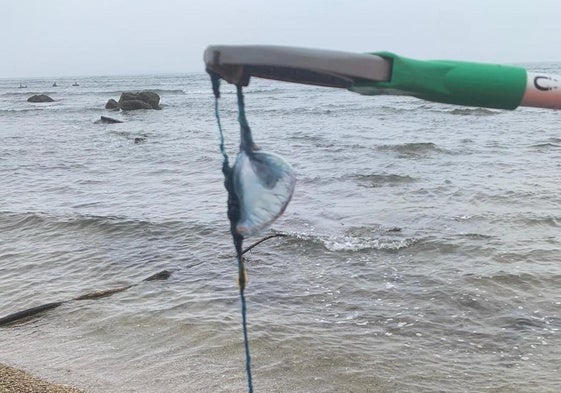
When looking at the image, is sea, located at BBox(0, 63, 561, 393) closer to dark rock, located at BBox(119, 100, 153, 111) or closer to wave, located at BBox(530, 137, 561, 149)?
wave, located at BBox(530, 137, 561, 149)

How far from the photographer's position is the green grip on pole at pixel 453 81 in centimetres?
171

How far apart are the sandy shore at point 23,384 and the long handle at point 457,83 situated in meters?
3.54

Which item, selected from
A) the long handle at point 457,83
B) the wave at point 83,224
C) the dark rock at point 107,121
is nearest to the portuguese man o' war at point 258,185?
the long handle at point 457,83

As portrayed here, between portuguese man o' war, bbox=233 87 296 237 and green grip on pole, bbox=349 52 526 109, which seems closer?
green grip on pole, bbox=349 52 526 109

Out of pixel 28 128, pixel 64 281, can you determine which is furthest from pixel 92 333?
pixel 28 128

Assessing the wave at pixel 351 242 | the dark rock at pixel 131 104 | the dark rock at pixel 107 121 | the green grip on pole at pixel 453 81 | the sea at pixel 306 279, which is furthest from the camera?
the dark rock at pixel 131 104

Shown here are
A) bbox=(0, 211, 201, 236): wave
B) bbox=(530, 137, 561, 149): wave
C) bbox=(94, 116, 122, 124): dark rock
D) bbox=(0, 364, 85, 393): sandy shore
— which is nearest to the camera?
bbox=(0, 364, 85, 393): sandy shore

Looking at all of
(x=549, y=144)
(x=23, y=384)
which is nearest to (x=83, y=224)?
(x=23, y=384)

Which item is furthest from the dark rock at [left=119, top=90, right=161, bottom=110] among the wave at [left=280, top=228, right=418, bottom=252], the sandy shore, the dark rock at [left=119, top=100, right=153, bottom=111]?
the sandy shore

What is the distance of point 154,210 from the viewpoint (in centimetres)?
1063

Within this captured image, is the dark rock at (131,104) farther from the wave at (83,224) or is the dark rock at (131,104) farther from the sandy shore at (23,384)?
the sandy shore at (23,384)

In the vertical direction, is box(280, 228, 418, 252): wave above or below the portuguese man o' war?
below

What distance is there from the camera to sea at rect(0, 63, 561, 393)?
15.7 feet

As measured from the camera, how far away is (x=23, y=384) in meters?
4.20
